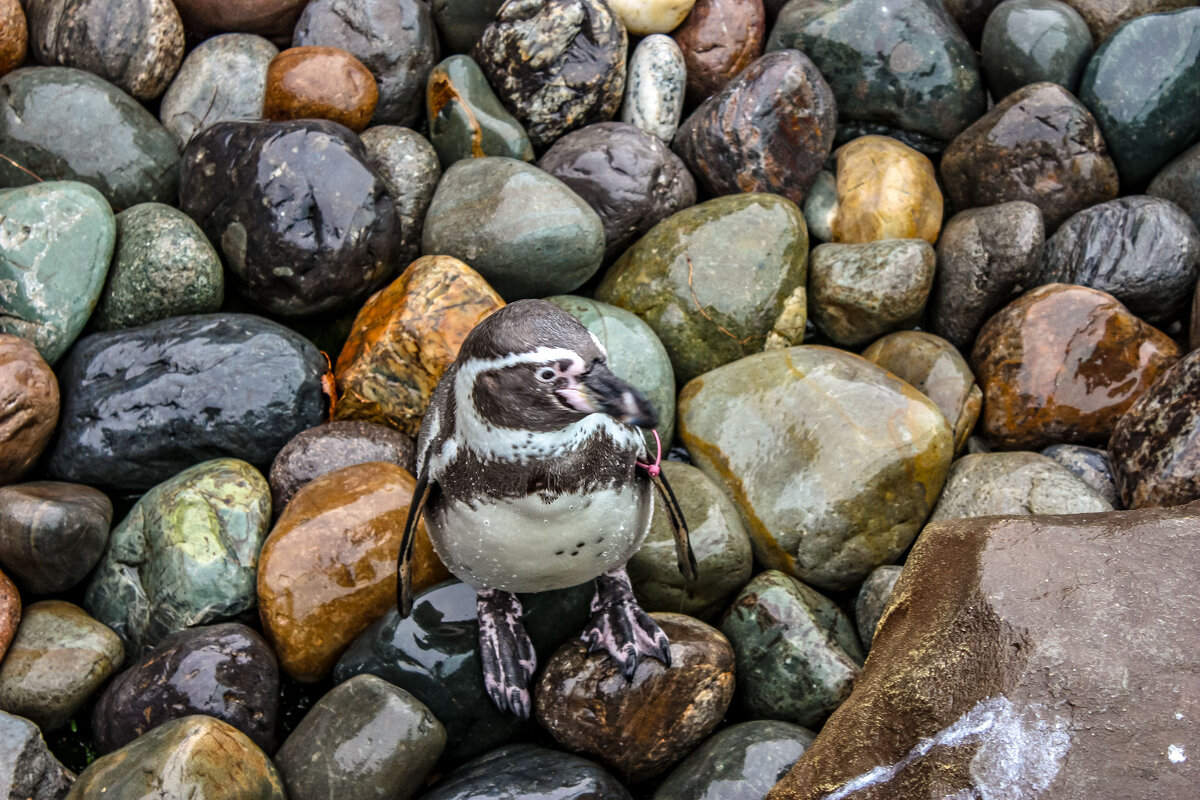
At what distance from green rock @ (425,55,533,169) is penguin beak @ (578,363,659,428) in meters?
3.12

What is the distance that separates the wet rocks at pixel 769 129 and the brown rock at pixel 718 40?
13.4 inches

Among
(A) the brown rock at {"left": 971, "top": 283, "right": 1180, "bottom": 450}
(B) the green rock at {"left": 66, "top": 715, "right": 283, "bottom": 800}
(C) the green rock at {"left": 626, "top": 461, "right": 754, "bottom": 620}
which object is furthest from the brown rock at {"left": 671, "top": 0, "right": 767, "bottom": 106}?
(B) the green rock at {"left": 66, "top": 715, "right": 283, "bottom": 800}

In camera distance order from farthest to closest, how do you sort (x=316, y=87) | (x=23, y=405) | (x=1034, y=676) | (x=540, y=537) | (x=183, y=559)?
1. (x=316, y=87)
2. (x=23, y=405)
3. (x=183, y=559)
4. (x=540, y=537)
5. (x=1034, y=676)

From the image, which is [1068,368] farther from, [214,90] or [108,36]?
[108,36]

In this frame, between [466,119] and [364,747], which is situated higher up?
[466,119]

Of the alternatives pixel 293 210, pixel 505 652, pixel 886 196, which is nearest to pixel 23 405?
pixel 293 210

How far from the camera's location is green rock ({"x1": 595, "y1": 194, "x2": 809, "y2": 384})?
5367mm

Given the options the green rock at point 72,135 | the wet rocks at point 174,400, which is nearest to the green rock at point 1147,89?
the wet rocks at point 174,400

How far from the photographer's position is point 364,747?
3.66m

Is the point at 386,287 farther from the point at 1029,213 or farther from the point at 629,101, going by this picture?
the point at 1029,213

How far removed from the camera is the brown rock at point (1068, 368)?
4957 mm

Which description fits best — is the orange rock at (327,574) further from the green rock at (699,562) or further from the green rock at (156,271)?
the green rock at (156,271)

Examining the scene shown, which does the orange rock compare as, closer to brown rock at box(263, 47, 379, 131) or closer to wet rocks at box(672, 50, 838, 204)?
brown rock at box(263, 47, 379, 131)

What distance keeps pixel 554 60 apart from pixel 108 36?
2549 millimetres
